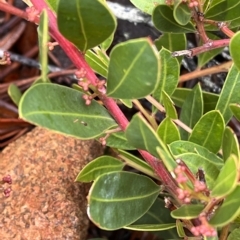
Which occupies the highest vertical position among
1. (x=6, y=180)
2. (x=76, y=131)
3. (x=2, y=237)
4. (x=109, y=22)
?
(x=109, y=22)

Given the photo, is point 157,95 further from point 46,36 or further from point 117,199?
point 46,36

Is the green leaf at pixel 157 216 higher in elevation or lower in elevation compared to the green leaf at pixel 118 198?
lower

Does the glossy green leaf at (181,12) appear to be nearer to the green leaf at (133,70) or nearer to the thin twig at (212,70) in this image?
the green leaf at (133,70)

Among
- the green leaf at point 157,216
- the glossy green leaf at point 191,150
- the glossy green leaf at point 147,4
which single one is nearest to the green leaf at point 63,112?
the glossy green leaf at point 191,150

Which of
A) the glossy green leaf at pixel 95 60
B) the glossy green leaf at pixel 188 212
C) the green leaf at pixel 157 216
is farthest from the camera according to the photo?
the green leaf at pixel 157 216

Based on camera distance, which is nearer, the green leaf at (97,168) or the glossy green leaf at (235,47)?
the glossy green leaf at (235,47)

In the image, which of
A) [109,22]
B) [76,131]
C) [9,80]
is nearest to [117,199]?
[76,131]

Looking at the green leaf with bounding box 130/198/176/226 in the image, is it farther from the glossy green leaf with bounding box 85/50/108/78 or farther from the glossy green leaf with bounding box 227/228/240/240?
the glossy green leaf with bounding box 85/50/108/78
